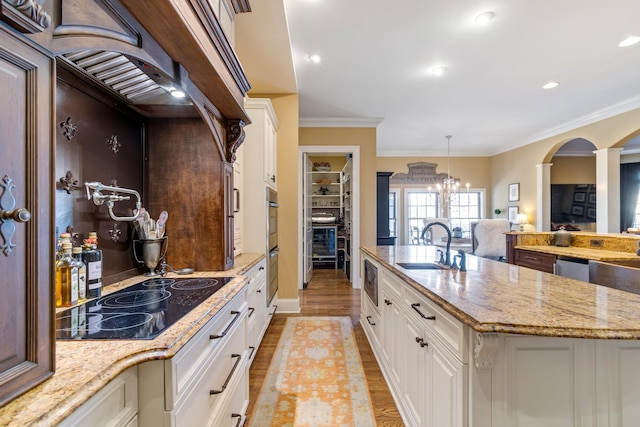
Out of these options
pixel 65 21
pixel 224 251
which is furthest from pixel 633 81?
pixel 65 21

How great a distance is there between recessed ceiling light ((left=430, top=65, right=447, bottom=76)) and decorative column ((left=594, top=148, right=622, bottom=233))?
11.3 ft

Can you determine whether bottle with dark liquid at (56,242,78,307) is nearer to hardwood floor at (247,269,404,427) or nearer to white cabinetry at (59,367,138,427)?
white cabinetry at (59,367,138,427)

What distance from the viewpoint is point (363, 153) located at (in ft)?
16.4

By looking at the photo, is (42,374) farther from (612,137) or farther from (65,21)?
(612,137)

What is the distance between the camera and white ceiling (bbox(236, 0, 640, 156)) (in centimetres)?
238

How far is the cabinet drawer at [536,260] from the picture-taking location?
329cm

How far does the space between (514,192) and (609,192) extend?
2.34 m

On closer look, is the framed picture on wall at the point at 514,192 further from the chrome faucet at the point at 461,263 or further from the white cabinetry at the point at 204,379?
the white cabinetry at the point at 204,379

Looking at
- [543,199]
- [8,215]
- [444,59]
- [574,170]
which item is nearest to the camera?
[8,215]

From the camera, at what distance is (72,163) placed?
125 centimetres

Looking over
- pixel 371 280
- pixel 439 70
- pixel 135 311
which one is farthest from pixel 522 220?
pixel 135 311

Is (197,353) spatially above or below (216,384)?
above

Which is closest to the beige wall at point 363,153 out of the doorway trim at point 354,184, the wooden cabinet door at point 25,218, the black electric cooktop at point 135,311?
the doorway trim at point 354,184

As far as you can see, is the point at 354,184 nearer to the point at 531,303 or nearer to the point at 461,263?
the point at 461,263
